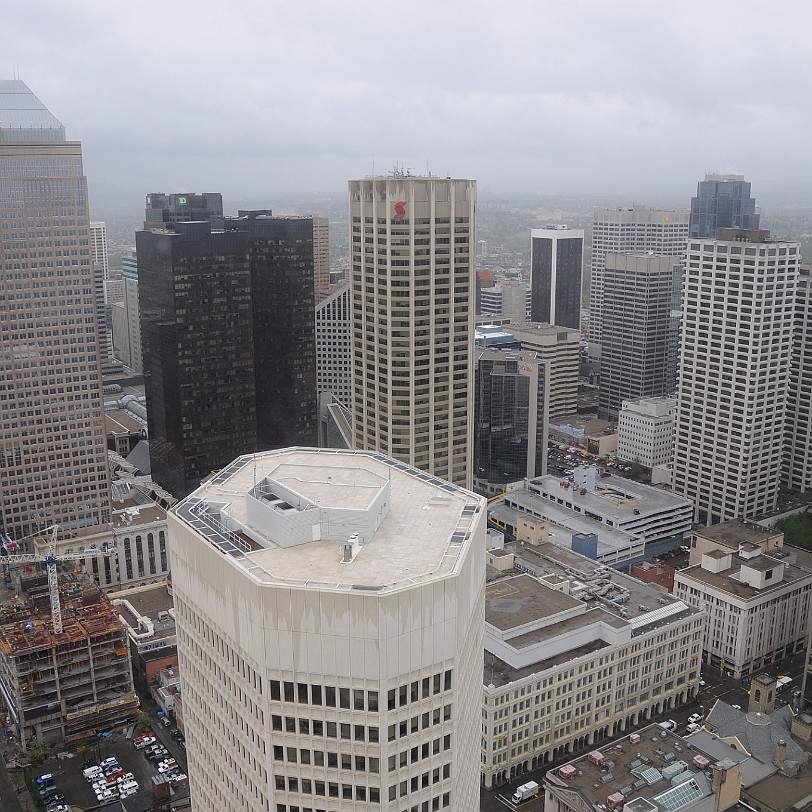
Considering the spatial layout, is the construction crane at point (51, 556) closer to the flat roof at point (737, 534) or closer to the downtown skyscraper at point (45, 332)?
the downtown skyscraper at point (45, 332)

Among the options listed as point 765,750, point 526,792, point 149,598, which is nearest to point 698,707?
point 765,750

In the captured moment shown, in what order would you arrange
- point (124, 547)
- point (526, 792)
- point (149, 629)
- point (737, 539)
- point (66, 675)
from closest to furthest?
1. point (526, 792)
2. point (66, 675)
3. point (149, 629)
4. point (737, 539)
5. point (124, 547)

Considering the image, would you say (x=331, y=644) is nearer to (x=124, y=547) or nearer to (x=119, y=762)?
(x=119, y=762)

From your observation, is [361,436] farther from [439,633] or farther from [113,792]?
[439,633]

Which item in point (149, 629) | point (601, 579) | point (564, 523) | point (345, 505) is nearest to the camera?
point (345, 505)

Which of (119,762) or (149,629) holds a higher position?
(149,629)

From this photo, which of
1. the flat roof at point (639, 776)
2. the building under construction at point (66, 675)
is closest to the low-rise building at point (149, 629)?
the building under construction at point (66, 675)

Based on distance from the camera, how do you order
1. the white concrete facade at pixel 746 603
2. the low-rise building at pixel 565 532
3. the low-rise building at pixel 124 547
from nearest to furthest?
the white concrete facade at pixel 746 603 → the low-rise building at pixel 565 532 → the low-rise building at pixel 124 547

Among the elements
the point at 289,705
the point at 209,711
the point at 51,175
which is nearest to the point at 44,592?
the point at 51,175
